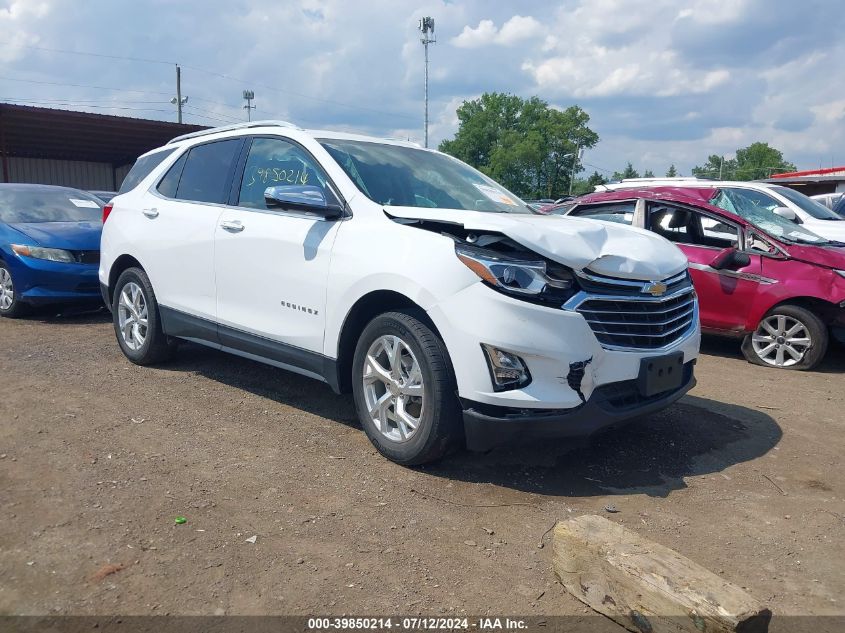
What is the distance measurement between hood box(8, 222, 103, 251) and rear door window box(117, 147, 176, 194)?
1.95 metres

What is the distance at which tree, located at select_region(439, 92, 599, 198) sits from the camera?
91.4 metres

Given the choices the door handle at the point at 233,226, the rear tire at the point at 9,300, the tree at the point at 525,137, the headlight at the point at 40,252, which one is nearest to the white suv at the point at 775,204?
the door handle at the point at 233,226

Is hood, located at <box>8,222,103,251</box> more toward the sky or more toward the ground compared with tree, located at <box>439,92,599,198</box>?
more toward the ground

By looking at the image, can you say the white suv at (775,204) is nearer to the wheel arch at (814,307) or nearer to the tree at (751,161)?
the wheel arch at (814,307)

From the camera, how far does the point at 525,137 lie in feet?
300

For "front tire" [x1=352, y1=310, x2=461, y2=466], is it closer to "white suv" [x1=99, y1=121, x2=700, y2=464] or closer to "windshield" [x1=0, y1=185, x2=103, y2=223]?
"white suv" [x1=99, y1=121, x2=700, y2=464]

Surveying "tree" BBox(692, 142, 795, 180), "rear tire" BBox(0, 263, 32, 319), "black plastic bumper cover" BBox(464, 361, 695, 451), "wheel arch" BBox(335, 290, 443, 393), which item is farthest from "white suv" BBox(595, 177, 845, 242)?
"tree" BBox(692, 142, 795, 180)

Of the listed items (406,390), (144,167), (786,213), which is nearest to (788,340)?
(786,213)

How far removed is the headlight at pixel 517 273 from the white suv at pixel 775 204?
199 inches

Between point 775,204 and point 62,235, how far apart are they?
8.48m

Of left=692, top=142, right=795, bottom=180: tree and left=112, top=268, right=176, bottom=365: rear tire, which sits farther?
left=692, top=142, right=795, bottom=180: tree

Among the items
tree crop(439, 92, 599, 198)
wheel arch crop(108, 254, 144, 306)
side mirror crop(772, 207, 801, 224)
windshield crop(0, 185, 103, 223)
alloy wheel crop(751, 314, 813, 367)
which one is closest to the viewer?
wheel arch crop(108, 254, 144, 306)

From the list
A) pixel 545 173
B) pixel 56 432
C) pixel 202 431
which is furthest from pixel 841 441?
pixel 545 173

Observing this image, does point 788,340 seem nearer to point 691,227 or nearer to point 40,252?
point 691,227
